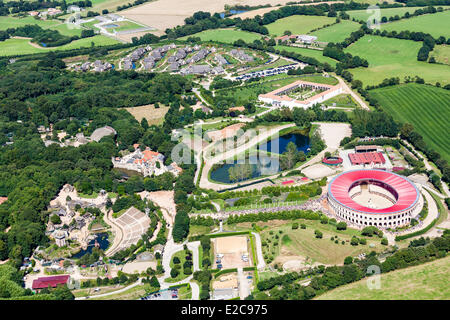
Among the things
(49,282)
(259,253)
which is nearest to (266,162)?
(259,253)

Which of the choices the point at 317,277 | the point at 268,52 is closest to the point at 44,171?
the point at 317,277

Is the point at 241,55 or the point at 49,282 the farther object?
the point at 241,55

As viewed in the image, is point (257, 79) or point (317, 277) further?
point (257, 79)

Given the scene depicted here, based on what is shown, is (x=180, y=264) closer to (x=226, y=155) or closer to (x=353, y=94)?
(x=226, y=155)

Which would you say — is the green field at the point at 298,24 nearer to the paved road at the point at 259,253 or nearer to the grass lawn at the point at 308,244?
the grass lawn at the point at 308,244

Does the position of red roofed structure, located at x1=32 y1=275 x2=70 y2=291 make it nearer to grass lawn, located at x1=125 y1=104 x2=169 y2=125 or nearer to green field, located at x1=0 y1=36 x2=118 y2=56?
grass lawn, located at x1=125 y1=104 x2=169 y2=125

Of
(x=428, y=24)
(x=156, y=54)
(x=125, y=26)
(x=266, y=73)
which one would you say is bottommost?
(x=266, y=73)

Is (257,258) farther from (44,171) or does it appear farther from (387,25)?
(387,25)
